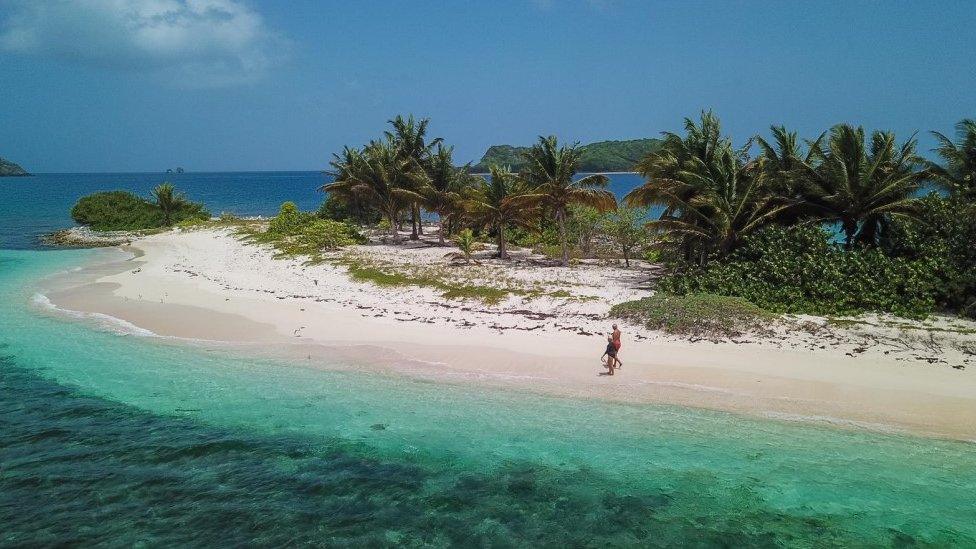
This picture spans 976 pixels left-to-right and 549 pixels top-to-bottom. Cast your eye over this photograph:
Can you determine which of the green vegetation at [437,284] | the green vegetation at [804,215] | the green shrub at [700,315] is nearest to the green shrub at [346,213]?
the green vegetation at [437,284]

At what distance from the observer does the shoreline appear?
1376cm

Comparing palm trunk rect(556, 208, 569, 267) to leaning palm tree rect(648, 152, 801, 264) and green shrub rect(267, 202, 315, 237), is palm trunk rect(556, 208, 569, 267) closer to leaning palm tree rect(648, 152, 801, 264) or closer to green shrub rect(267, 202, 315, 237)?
leaning palm tree rect(648, 152, 801, 264)

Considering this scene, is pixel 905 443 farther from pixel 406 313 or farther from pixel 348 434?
pixel 406 313

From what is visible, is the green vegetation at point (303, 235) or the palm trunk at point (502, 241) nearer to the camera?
the palm trunk at point (502, 241)

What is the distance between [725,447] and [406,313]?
13055mm

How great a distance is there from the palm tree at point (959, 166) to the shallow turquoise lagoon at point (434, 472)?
13068mm

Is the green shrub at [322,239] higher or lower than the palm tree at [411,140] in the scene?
lower

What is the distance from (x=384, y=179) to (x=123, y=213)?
37.1 metres

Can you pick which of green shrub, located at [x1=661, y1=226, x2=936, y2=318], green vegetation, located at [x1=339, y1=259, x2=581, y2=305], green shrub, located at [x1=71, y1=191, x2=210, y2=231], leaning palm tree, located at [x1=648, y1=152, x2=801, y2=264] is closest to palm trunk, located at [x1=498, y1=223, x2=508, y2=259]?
green vegetation, located at [x1=339, y1=259, x2=581, y2=305]

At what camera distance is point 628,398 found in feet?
47.2

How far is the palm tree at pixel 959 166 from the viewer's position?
20344 mm

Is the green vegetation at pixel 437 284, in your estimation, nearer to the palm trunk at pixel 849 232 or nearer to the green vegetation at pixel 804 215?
the green vegetation at pixel 804 215

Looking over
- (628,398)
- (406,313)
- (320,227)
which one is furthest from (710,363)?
(320,227)

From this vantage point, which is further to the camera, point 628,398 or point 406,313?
point 406,313
